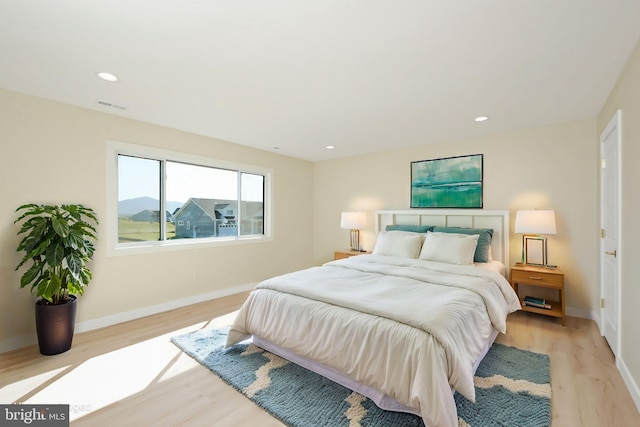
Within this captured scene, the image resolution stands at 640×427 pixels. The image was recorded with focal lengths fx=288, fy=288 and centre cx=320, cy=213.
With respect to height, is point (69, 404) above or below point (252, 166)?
below

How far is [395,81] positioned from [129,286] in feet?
11.8

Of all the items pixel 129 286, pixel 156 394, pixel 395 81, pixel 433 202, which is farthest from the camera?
pixel 433 202

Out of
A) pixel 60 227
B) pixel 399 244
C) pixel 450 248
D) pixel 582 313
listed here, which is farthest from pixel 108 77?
pixel 582 313

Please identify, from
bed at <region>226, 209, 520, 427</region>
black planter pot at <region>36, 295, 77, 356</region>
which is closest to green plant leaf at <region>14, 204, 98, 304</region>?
black planter pot at <region>36, 295, 77, 356</region>

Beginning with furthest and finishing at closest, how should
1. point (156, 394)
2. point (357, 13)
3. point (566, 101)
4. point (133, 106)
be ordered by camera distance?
point (133, 106) < point (566, 101) < point (156, 394) < point (357, 13)

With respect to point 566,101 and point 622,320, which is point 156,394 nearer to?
point 622,320

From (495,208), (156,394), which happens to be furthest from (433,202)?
(156,394)

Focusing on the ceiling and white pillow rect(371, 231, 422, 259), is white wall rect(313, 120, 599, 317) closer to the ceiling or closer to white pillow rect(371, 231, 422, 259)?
the ceiling

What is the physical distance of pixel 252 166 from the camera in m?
4.68

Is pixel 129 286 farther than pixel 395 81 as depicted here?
Yes

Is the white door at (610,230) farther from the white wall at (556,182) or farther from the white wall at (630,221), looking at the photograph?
the white wall at (556,182)

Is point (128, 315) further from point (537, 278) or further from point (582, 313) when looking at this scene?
point (582, 313)

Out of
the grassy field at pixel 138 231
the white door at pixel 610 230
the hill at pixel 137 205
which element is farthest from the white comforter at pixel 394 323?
the hill at pixel 137 205

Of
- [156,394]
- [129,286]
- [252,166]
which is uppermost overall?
[252,166]
